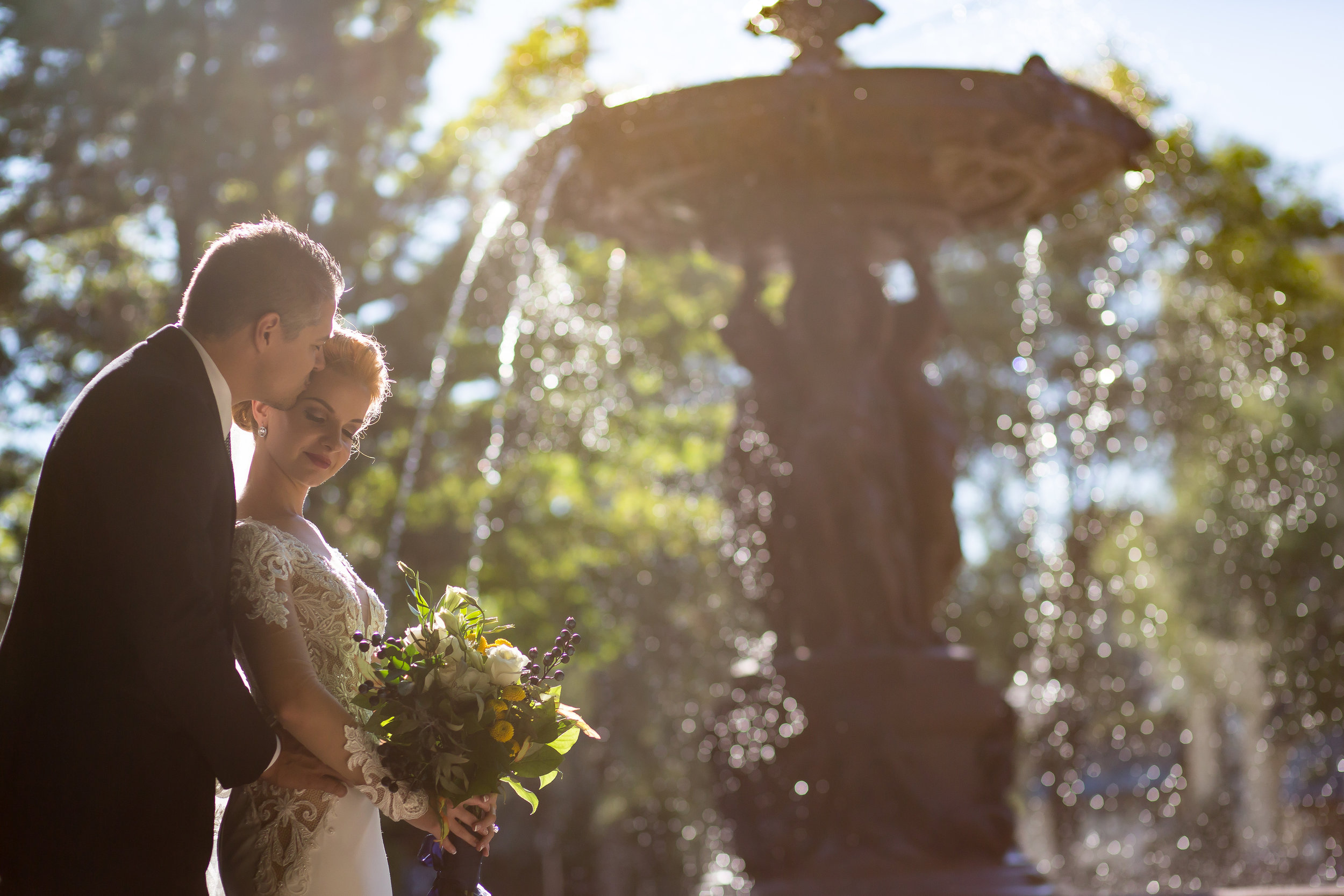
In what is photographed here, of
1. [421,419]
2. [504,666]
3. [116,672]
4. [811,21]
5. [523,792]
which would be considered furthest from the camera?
[421,419]

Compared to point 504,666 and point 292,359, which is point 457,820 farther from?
point 292,359

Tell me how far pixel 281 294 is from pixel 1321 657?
1436 centimetres

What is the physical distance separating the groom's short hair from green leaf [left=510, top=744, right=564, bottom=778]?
40.2 inches

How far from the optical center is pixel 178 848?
251cm

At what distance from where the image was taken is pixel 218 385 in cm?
271

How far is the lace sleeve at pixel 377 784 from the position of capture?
277cm

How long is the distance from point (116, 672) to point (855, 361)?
212 inches

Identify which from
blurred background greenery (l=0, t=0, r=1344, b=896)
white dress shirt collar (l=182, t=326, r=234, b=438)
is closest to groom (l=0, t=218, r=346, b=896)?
white dress shirt collar (l=182, t=326, r=234, b=438)

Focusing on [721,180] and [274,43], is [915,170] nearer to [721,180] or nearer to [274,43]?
[721,180]

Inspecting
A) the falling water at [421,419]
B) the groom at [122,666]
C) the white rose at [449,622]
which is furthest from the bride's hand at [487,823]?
the falling water at [421,419]

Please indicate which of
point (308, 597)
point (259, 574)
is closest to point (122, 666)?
point (259, 574)

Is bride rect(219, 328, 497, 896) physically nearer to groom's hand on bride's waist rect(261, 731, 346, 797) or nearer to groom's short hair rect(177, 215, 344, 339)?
groom's hand on bride's waist rect(261, 731, 346, 797)

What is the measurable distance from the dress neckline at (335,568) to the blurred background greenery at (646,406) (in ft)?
22.7

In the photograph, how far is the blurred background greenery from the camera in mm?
13203
